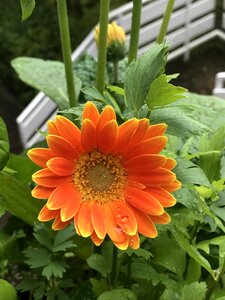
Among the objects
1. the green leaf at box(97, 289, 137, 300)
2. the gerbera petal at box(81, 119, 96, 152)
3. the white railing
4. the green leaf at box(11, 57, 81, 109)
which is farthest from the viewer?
the white railing

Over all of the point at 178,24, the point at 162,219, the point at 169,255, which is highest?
the point at 162,219

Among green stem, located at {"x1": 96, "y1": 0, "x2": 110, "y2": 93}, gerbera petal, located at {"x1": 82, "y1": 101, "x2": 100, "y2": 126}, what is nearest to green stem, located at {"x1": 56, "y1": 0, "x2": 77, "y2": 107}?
green stem, located at {"x1": 96, "y1": 0, "x2": 110, "y2": 93}

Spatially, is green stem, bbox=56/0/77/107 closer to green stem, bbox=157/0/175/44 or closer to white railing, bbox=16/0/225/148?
green stem, bbox=157/0/175/44

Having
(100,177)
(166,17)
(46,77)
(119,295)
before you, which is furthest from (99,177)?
(46,77)

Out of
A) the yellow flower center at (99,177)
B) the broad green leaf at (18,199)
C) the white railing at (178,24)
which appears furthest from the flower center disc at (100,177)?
the white railing at (178,24)

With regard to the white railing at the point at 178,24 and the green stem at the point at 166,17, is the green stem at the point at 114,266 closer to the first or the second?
the green stem at the point at 166,17

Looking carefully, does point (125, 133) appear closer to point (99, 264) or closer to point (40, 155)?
point (40, 155)
